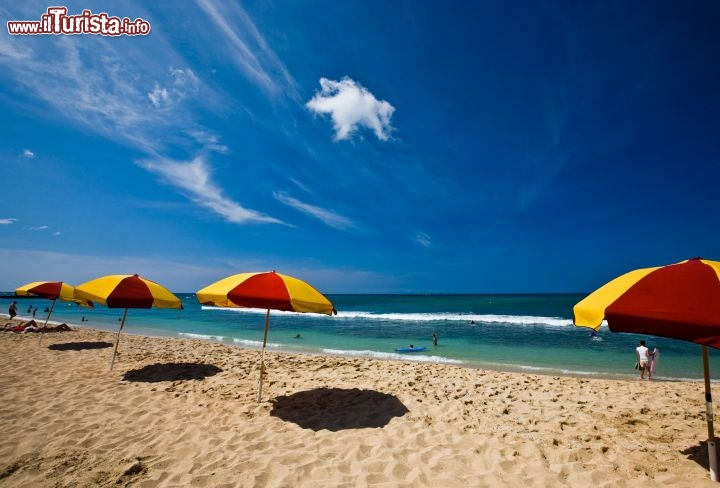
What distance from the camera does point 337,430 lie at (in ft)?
19.8

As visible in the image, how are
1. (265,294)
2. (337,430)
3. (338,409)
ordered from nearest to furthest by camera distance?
(337,430) < (265,294) < (338,409)

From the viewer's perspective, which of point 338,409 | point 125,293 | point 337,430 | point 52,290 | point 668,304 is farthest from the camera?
point 52,290

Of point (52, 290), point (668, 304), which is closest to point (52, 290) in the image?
point (52, 290)

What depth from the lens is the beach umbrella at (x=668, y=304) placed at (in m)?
3.16

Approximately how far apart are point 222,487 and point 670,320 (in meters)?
5.48

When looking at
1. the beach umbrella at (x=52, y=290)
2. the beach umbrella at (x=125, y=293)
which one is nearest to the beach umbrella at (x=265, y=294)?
the beach umbrella at (x=125, y=293)

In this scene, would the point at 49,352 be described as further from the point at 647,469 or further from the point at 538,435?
the point at 647,469

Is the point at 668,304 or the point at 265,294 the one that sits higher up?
the point at 668,304

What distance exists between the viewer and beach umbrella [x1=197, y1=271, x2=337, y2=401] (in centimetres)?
610

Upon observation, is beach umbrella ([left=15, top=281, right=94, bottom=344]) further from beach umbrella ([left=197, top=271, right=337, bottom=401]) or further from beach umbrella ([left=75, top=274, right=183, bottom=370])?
beach umbrella ([left=197, top=271, right=337, bottom=401])

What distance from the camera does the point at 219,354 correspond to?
14188 millimetres

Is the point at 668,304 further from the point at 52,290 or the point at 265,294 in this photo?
the point at 52,290

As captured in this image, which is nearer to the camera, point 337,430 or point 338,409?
point 337,430

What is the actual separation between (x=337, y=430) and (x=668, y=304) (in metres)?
5.28
